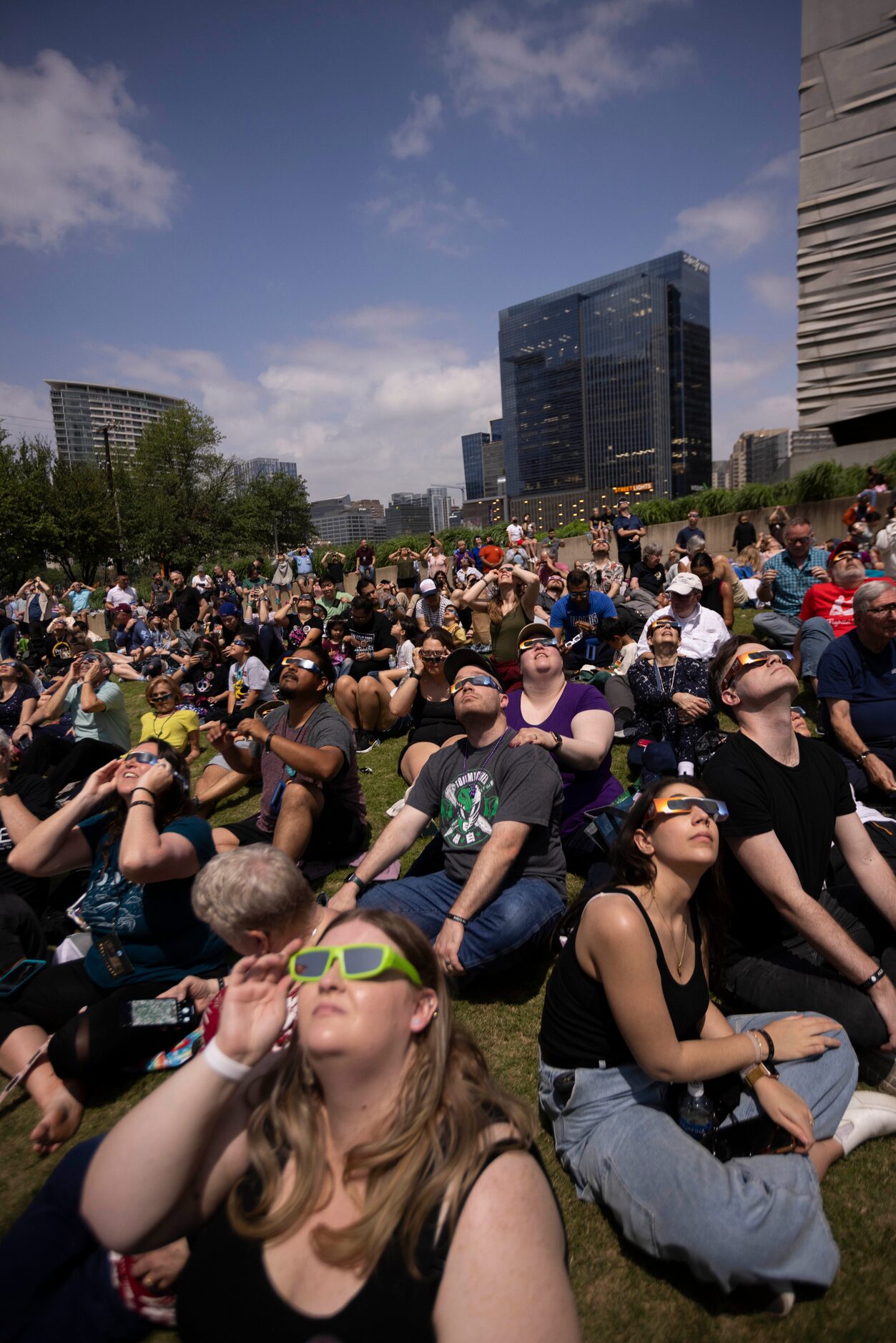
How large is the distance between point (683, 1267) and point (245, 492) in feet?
209

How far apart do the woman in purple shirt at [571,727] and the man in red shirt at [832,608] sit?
2734mm

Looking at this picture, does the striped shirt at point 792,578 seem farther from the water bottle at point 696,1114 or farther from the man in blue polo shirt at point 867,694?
the water bottle at point 696,1114

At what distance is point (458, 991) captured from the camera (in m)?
3.54

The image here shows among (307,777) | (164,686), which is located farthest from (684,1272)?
(164,686)

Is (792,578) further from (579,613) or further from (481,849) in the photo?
(481,849)

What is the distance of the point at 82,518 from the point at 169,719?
41.6 m

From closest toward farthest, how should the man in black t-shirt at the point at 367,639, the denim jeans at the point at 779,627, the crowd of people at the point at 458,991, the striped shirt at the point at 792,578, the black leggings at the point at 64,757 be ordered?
the crowd of people at the point at 458,991 → the black leggings at the point at 64,757 → the denim jeans at the point at 779,627 → the striped shirt at the point at 792,578 → the man in black t-shirt at the point at 367,639

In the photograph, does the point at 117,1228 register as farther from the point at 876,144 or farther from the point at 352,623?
the point at 876,144

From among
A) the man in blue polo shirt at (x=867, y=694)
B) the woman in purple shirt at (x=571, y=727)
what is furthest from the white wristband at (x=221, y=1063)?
the man in blue polo shirt at (x=867, y=694)

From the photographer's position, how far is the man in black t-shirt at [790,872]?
2.62 meters

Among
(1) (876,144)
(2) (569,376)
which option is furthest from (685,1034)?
(2) (569,376)

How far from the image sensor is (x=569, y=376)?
7052 inches

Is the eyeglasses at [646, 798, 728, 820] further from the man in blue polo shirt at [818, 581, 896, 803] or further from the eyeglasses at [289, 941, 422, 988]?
the man in blue polo shirt at [818, 581, 896, 803]

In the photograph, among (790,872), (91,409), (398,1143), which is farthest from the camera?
(91,409)
